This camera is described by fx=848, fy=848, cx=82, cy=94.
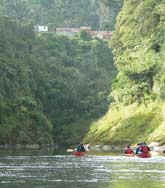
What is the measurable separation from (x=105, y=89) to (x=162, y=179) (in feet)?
390

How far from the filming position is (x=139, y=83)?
123 meters

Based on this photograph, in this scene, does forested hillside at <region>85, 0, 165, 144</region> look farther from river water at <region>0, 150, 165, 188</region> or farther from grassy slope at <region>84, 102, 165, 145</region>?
river water at <region>0, 150, 165, 188</region>

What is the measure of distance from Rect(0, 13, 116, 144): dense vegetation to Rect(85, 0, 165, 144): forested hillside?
69.8 feet

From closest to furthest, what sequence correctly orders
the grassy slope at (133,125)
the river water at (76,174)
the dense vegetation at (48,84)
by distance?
1. the river water at (76,174)
2. the grassy slope at (133,125)
3. the dense vegetation at (48,84)

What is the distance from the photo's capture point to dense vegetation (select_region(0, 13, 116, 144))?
483ft

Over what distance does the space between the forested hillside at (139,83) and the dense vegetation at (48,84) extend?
21264 millimetres

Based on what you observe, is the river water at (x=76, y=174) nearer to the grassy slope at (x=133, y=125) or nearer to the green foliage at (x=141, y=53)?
the grassy slope at (x=133, y=125)

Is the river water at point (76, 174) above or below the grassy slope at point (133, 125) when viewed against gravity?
above

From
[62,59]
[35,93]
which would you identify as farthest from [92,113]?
[62,59]

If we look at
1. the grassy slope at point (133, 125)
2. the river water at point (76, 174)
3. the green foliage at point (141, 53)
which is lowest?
the grassy slope at point (133, 125)

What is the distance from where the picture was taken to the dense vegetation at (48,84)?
483ft

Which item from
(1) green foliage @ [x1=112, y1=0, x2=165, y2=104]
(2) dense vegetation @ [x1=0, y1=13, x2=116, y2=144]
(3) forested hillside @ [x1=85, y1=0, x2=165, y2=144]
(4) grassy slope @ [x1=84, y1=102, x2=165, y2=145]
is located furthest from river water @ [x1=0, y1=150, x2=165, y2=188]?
(2) dense vegetation @ [x1=0, y1=13, x2=116, y2=144]

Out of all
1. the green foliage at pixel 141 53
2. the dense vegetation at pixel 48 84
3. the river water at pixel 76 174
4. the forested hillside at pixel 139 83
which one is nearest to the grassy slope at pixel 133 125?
the forested hillside at pixel 139 83

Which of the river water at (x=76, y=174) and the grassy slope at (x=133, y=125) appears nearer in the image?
the river water at (x=76, y=174)
